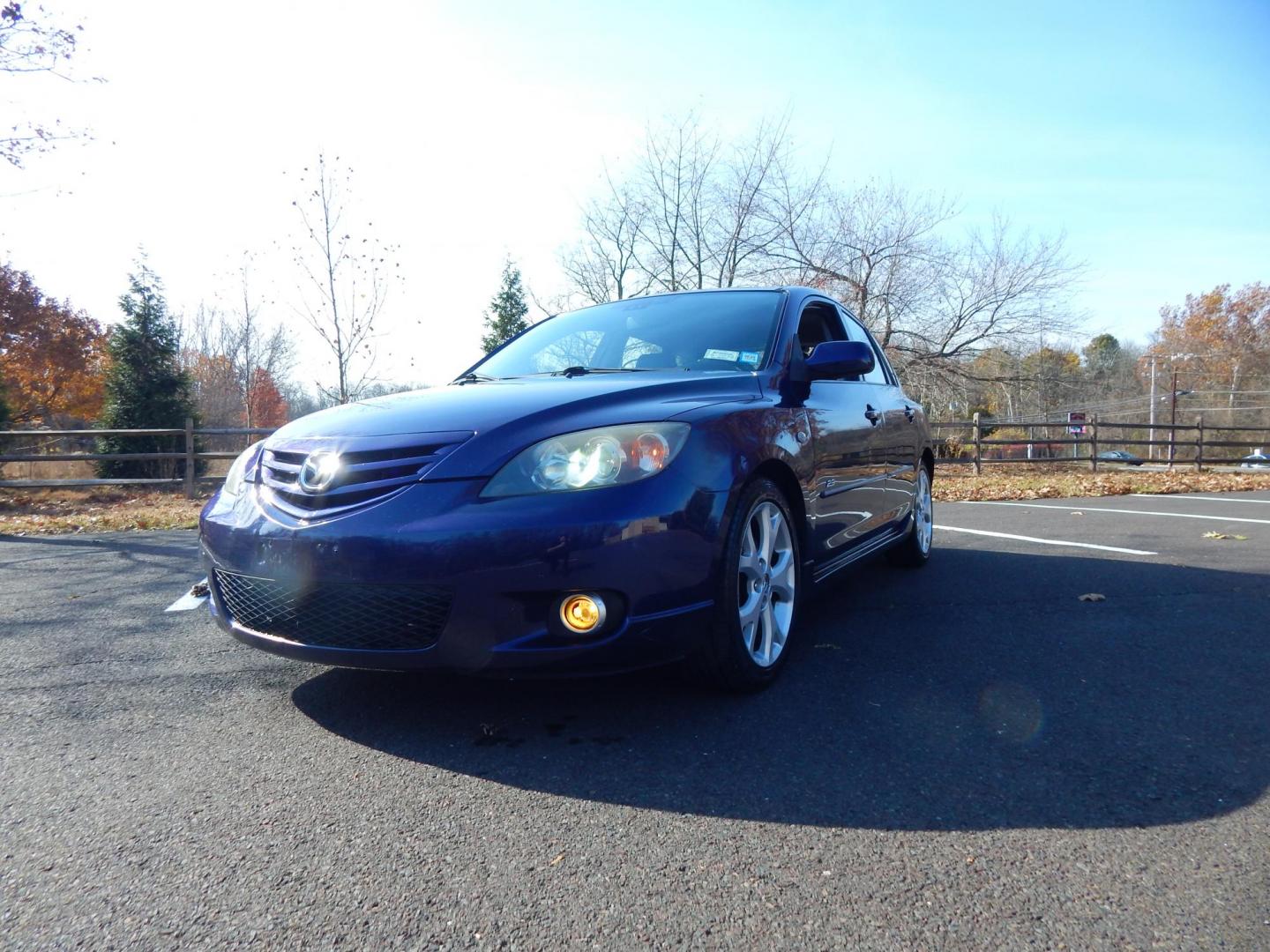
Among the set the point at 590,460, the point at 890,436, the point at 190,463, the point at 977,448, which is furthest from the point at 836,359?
the point at 977,448

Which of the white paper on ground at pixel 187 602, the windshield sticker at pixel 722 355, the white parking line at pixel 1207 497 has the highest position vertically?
the windshield sticker at pixel 722 355

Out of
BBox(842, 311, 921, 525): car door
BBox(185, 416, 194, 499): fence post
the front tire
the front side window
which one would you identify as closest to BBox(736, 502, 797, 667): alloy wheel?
the front tire

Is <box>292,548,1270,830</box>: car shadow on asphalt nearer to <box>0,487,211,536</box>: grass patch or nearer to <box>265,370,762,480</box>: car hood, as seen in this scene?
<box>265,370,762,480</box>: car hood

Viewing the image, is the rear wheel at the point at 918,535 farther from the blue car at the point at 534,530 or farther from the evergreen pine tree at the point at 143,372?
the evergreen pine tree at the point at 143,372

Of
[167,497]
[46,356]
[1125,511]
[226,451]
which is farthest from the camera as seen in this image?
[46,356]

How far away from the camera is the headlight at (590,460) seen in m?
2.43

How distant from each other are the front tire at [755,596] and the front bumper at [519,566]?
16 cm

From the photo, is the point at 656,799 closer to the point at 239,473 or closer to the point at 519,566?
the point at 519,566

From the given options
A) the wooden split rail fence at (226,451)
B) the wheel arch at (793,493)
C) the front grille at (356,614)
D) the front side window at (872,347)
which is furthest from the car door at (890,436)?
the wooden split rail fence at (226,451)

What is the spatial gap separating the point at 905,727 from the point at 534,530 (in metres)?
1.26

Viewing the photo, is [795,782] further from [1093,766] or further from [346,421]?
[346,421]

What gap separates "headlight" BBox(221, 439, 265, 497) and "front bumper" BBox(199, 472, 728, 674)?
1.84 ft

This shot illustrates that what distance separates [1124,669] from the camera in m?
3.12

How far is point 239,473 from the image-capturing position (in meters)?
3.02
